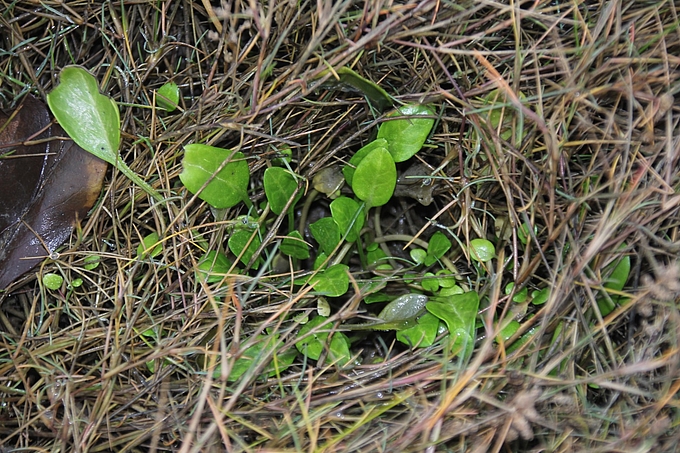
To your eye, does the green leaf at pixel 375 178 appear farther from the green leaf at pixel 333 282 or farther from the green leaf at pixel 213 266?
the green leaf at pixel 213 266

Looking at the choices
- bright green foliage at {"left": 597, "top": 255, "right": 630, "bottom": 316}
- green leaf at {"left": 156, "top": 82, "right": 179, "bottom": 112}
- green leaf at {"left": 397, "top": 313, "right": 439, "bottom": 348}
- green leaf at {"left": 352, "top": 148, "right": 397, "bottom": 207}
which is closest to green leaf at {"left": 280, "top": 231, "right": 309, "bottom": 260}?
green leaf at {"left": 352, "top": 148, "right": 397, "bottom": 207}

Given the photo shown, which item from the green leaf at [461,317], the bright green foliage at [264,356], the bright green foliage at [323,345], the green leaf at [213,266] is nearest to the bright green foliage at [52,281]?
the green leaf at [213,266]

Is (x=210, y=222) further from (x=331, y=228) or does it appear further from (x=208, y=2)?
(x=208, y=2)

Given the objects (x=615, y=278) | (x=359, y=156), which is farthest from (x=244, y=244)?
(x=615, y=278)

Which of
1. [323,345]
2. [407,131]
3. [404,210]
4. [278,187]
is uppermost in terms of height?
[407,131]

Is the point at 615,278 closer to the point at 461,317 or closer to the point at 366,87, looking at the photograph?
the point at 461,317

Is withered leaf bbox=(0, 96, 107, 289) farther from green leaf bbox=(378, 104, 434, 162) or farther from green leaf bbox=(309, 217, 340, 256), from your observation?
green leaf bbox=(378, 104, 434, 162)
